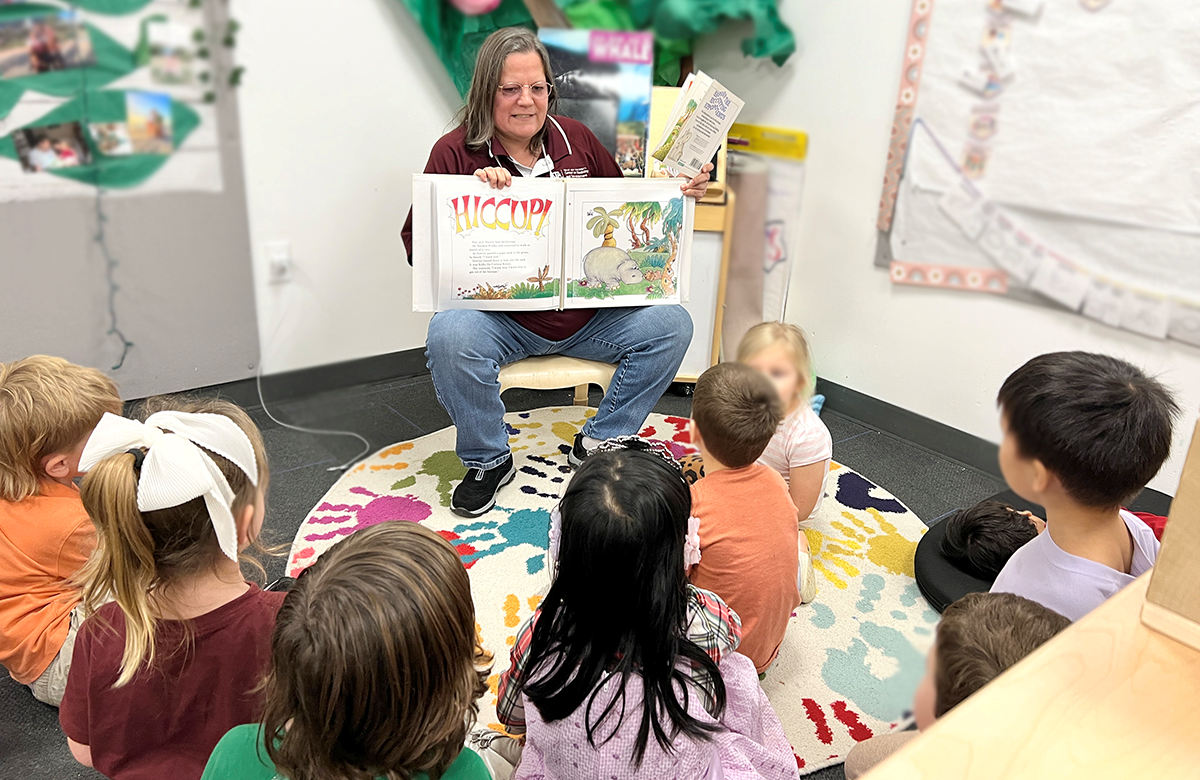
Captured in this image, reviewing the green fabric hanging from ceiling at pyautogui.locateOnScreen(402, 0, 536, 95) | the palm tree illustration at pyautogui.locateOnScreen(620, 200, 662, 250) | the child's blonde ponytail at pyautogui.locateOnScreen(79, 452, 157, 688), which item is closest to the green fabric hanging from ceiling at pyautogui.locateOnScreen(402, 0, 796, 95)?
the green fabric hanging from ceiling at pyautogui.locateOnScreen(402, 0, 536, 95)

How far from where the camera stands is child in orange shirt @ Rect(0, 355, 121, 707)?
2.81 feet

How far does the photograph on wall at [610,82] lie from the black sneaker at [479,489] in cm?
52

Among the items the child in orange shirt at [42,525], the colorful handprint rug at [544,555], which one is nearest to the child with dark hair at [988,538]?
the colorful handprint rug at [544,555]

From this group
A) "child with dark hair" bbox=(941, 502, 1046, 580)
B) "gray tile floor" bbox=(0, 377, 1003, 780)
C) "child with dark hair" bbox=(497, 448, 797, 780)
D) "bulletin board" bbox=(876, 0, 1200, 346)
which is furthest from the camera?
"child with dark hair" bbox=(941, 502, 1046, 580)

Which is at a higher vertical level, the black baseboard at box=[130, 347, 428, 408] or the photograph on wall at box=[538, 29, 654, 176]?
the photograph on wall at box=[538, 29, 654, 176]

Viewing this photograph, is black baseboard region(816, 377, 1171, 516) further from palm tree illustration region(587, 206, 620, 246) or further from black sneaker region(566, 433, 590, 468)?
black sneaker region(566, 433, 590, 468)

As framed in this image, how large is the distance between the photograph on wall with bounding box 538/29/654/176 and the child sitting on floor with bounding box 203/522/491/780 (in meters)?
0.38

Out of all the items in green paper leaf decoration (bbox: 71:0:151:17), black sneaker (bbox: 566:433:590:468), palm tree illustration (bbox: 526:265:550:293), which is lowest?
black sneaker (bbox: 566:433:590:468)

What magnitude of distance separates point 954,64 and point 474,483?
0.72m

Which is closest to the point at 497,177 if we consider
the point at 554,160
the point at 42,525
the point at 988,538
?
the point at 554,160

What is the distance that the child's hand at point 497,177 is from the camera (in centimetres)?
60

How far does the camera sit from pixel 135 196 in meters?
0.35

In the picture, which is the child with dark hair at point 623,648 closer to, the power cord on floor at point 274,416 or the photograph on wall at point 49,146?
the power cord on floor at point 274,416

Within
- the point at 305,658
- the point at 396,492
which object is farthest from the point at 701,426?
the point at 396,492
